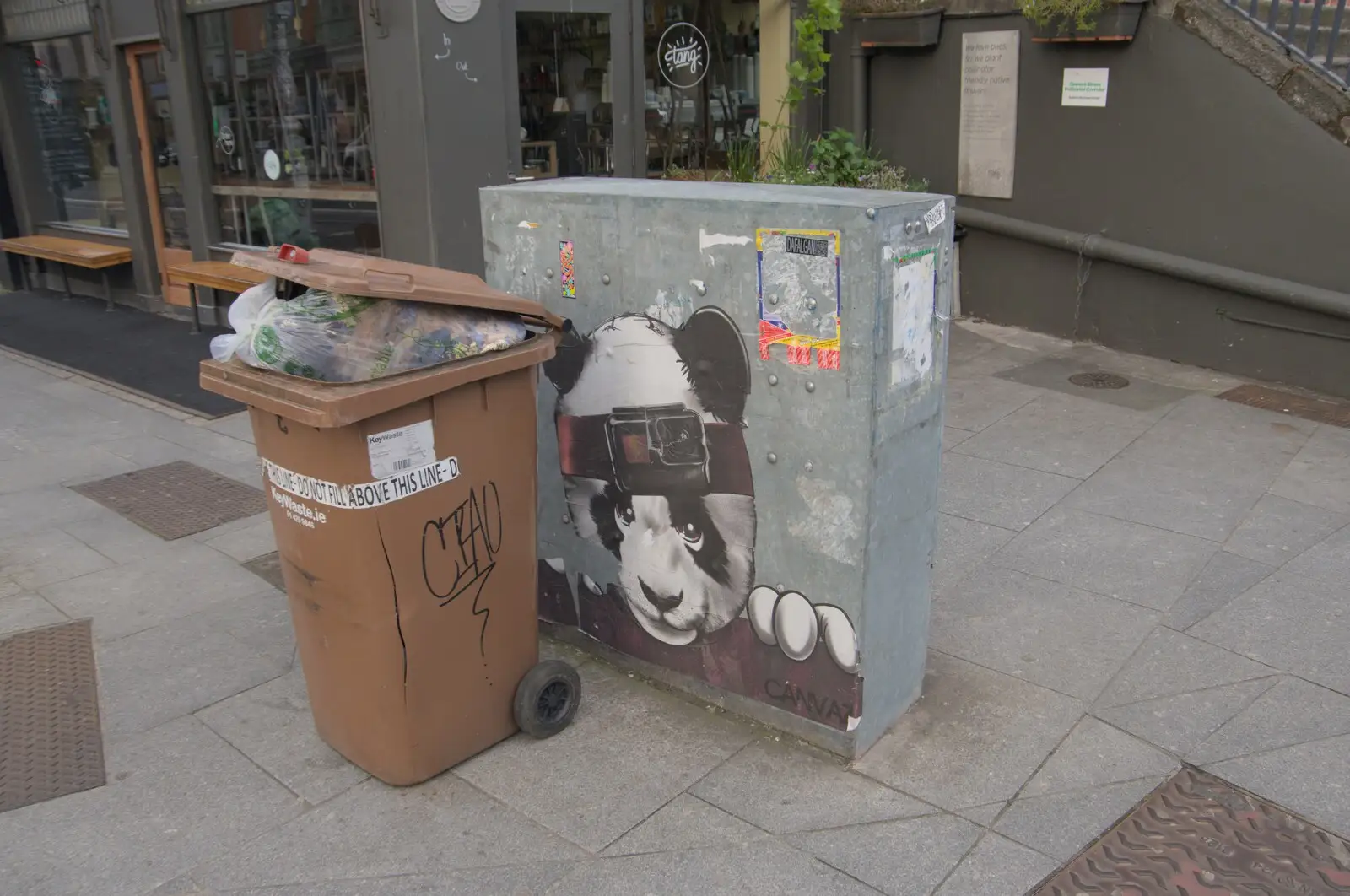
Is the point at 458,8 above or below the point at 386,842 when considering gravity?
above

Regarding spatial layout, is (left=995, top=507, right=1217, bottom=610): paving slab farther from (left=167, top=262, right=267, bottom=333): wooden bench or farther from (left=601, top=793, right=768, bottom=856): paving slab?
(left=167, top=262, right=267, bottom=333): wooden bench

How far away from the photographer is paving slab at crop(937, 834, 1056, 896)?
2.95 meters

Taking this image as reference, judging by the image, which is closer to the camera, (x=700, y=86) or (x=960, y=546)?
(x=960, y=546)

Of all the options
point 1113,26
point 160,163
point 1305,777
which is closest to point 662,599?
point 1305,777

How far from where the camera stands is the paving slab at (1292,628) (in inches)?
158

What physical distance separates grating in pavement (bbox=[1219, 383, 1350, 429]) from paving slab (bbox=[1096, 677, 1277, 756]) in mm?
3452

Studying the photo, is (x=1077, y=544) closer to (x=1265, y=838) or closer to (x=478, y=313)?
(x=1265, y=838)

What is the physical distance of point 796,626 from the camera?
3582 mm

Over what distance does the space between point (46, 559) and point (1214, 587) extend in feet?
18.0

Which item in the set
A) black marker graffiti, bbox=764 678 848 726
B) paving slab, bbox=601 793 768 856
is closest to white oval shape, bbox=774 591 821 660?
black marker graffiti, bbox=764 678 848 726

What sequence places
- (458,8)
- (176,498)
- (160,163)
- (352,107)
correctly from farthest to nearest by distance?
(160,163) → (352,107) → (458,8) → (176,498)

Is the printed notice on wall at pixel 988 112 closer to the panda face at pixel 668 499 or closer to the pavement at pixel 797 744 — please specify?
the pavement at pixel 797 744

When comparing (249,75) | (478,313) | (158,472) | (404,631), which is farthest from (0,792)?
(249,75)

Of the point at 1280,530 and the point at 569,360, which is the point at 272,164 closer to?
the point at 569,360
